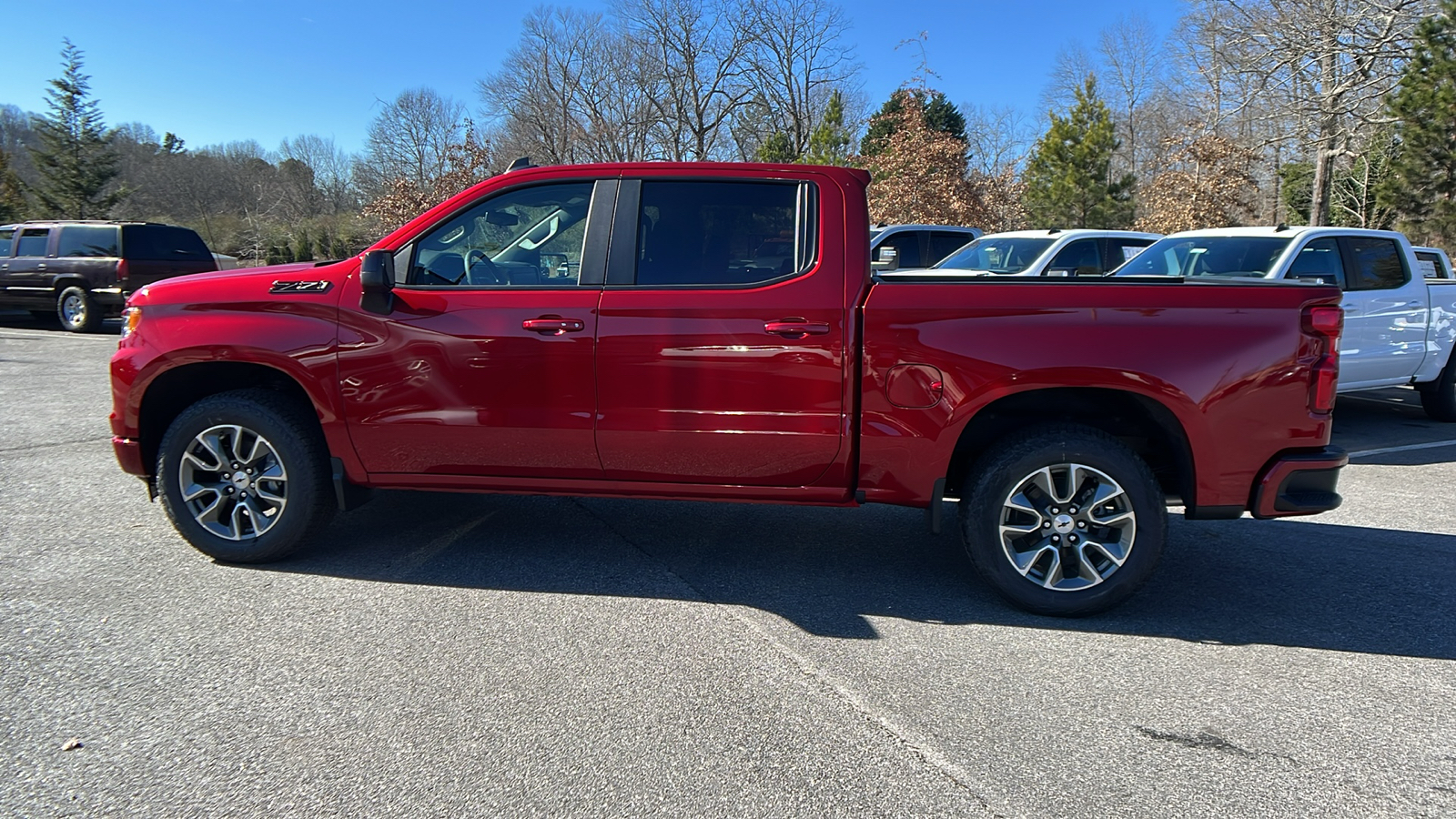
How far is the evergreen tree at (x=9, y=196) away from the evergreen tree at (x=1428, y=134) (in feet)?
136

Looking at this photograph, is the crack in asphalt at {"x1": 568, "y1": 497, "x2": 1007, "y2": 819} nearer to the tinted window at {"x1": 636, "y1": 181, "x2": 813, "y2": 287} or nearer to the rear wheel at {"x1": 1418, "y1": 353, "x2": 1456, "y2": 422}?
the tinted window at {"x1": 636, "y1": 181, "x2": 813, "y2": 287}

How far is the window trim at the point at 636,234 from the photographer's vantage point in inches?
161

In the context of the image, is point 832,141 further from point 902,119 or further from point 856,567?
point 856,567

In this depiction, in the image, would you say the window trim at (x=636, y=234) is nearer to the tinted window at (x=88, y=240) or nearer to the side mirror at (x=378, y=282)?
the side mirror at (x=378, y=282)

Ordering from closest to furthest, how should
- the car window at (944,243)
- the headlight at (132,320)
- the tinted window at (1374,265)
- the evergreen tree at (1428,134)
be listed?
the headlight at (132,320)
the tinted window at (1374,265)
the car window at (944,243)
the evergreen tree at (1428,134)

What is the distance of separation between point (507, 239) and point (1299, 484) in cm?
378

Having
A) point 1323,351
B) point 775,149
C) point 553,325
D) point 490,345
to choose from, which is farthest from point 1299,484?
point 775,149

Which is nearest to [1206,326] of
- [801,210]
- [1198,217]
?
[801,210]

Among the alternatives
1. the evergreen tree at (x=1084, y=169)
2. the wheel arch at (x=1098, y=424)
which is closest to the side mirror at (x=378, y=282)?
the wheel arch at (x=1098, y=424)

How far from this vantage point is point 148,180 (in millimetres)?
44875

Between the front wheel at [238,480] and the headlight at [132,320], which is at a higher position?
the headlight at [132,320]

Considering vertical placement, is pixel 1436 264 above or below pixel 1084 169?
below

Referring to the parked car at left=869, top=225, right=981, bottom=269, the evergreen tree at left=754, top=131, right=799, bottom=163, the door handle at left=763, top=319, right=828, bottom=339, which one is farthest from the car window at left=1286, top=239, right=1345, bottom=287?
the evergreen tree at left=754, top=131, right=799, bottom=163

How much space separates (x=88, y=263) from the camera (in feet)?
50.8
